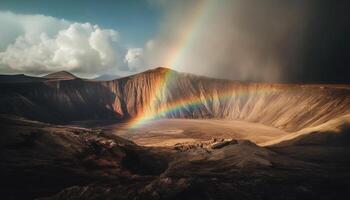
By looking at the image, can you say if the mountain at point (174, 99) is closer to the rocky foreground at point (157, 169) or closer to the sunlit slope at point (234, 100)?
the sunlit slope at point (234, 100)

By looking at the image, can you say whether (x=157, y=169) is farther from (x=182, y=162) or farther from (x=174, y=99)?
(x=174, y=99)

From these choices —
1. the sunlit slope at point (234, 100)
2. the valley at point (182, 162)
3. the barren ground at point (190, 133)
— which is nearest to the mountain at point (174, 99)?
the sunlit slope at point (234, 100)

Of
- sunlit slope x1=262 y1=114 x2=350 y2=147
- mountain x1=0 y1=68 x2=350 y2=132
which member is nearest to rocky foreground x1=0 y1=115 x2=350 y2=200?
sunlit slope x1=262 y1=114 x2=350 y2=147

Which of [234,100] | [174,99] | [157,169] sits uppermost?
[234,100]

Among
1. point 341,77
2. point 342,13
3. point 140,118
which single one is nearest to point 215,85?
point 140,118

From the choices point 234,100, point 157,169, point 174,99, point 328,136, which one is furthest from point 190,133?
point 174,99

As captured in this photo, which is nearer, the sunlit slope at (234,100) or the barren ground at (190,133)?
the barren ground at (190,133)
